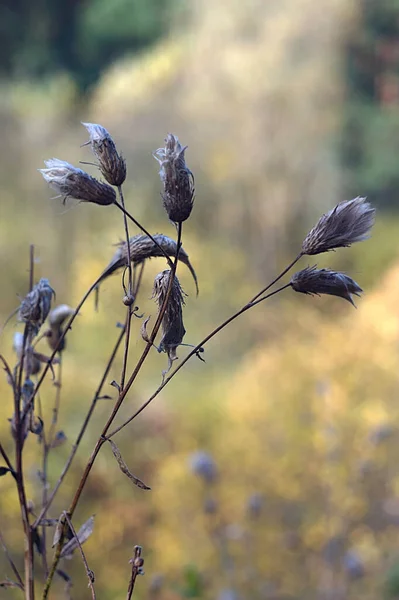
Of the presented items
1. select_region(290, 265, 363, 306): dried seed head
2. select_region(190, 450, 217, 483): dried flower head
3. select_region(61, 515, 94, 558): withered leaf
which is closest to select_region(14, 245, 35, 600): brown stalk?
select_region(61, 515, 94, 558): withered leaf

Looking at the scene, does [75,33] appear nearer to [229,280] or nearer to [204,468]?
[229,280]

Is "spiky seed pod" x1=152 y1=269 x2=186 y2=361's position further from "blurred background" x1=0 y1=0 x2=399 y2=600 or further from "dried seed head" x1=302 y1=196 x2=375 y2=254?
"blurred background" x1=0 y1=0 x2=399 y2=600

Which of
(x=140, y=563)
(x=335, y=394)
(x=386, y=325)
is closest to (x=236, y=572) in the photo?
(x=335, y=394)

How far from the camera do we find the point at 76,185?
0.83 ft

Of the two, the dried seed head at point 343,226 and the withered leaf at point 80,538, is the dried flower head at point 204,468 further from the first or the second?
the dried seed head at point 343,226

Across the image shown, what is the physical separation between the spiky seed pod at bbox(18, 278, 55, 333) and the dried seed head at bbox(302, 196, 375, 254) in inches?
5.2

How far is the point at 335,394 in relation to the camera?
5.05 feet

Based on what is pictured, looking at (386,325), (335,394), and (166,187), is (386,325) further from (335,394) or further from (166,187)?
(166,187)

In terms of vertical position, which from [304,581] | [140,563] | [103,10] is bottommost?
[140,563]

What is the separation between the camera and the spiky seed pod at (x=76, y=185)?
252mm

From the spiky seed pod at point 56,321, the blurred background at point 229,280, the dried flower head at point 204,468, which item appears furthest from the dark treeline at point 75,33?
the spiky seed pod at point 56,321

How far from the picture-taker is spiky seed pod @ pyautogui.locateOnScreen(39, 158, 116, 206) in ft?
0.83

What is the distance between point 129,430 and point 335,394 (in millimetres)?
547

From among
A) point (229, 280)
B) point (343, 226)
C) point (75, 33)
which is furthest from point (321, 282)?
point (75, 33)
